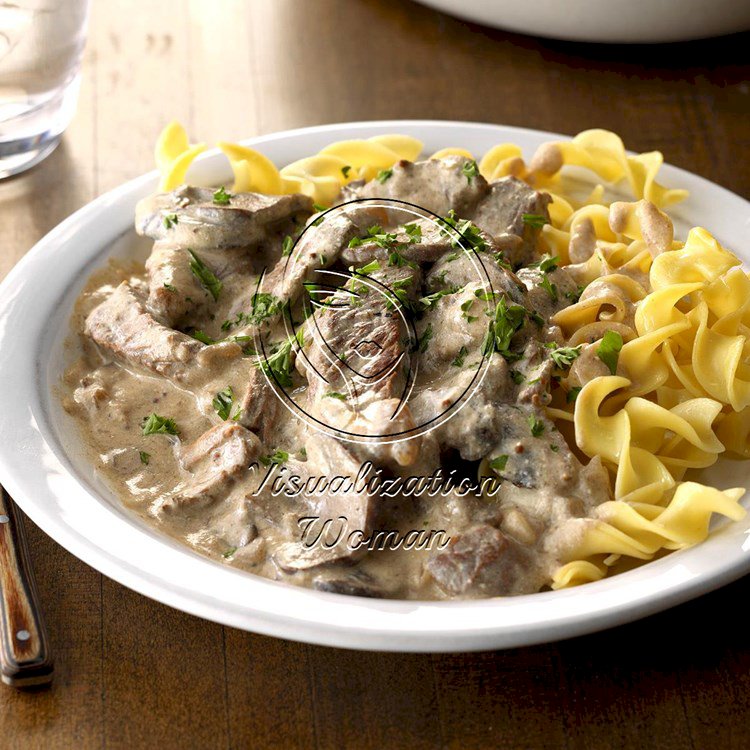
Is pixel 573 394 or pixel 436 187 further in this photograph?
pixel 436 187

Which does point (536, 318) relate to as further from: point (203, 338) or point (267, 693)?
point (267, 693)

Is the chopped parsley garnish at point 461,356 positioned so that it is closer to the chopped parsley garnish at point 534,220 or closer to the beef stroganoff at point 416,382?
the beef stroganoff at point 416,382

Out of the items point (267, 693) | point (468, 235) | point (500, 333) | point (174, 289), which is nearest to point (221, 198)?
point (174, 289)

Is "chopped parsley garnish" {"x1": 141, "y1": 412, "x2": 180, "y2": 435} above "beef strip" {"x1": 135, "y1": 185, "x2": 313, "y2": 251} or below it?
below

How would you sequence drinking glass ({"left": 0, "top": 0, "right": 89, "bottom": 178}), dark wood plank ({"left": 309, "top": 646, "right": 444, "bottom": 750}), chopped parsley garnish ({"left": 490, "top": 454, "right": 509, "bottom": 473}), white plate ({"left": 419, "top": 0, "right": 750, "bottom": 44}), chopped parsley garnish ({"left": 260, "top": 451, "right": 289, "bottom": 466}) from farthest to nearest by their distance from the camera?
white plate ({"left": 419, "top": 0, "right": 750, "bottom": 44}) → drinking glass ({"left": 0, "top": 0, "right": 89, "bottom": 178}) → chopped parsley garnish ({"left": 260, "top": 451, "right": 289, "bottom": 466}) → chopped parsley garnish ({"left": 490, "top": 454, "right": 509, "bottom": 473}) → dark wood plank ({"left": 309, "top": 646, "right": 444, "bottom": 750})

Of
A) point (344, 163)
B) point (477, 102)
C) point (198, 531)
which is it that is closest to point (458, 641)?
point (198, 531)

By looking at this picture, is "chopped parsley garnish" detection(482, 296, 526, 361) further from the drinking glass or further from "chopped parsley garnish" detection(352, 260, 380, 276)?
the drinking glass

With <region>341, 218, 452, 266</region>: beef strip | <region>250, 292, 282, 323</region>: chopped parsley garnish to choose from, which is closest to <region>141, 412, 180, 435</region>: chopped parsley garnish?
<region>250, 292, 282, 323</region>: chopped parsley garnish
